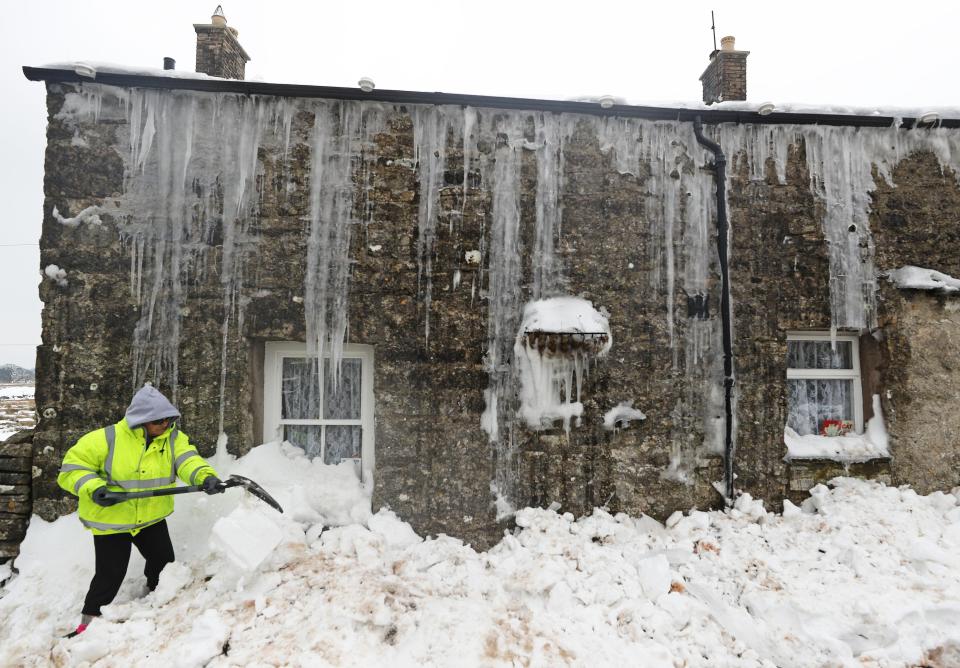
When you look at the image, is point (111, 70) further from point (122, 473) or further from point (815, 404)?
point (815, 404)

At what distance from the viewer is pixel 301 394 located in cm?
459

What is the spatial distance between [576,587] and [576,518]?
843mm

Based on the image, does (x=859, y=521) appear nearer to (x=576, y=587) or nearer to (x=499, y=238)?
(x=576, y=587)

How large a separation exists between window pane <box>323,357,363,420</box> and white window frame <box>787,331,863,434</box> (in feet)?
14.2

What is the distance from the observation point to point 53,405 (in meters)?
4.11

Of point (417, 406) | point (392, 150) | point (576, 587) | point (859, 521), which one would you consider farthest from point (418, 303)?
point (859, 521)

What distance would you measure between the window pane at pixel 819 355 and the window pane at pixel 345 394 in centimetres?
435

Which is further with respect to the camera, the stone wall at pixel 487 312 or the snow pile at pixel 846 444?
the snow pile at pixel 846 444

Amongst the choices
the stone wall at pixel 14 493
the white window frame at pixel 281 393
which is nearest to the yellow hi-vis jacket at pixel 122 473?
the white window frame at pixel 281 393

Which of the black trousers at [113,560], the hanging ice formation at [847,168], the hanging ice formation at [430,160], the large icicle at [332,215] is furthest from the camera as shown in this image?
the hanging ice formation at [847,168]

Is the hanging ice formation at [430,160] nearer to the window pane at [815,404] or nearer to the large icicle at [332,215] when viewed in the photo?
the large icicle at [332,215]

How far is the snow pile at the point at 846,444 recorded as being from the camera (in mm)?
4703

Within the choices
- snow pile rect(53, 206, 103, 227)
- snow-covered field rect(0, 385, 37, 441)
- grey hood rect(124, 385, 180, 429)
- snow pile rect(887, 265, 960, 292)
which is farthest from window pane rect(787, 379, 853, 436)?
snow-covered field rect(0, 385, 37, 441)

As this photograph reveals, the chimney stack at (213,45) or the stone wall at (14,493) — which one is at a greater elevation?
the chimney stack at (213,45)
